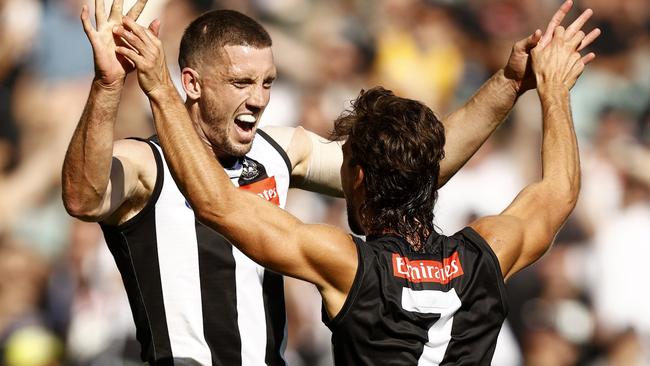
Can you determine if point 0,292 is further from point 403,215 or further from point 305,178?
point 403,215

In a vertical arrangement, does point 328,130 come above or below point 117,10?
Result: below

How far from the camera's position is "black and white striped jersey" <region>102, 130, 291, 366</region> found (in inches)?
160

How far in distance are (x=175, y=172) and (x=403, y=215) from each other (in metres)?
0.82

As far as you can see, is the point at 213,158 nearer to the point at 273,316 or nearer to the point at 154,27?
the point at 154,27

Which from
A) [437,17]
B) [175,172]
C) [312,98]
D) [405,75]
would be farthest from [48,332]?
[175,172]

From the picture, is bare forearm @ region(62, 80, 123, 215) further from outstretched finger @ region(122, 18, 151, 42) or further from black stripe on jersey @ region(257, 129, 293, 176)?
black stripe on jersey @ region(257, 129, 293, 176)

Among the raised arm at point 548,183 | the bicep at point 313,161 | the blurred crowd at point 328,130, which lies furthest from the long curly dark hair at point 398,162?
the blurred crowd at point 328,130

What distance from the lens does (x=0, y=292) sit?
797 cm

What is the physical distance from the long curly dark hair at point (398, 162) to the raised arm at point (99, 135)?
89cm

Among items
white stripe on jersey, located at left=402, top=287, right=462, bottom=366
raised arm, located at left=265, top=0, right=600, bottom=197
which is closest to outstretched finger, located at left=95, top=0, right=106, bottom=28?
raised arm, located at left=265, top=0, right=600, bottom=197

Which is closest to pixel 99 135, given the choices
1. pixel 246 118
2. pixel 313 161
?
pixel 246 118

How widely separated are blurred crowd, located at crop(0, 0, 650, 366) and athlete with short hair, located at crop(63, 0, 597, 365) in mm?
3660

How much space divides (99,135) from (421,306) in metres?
1.33

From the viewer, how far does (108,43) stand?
12.2 ft
